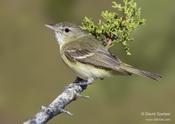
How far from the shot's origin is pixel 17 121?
812 centimetres

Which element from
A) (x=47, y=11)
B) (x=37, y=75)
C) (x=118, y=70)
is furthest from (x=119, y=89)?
(x=118, y=70)

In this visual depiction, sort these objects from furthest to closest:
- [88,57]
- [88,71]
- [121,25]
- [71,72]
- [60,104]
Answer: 1. [71,72]
2. [88,57]
3. [88,71]
4. [121,25]
5. [60,104]

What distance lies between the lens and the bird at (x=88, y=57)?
18.9ft

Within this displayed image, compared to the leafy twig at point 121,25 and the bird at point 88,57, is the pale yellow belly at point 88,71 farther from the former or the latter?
the leafy twig at point 121,25

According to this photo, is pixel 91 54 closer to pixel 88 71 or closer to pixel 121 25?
pixel 88 71

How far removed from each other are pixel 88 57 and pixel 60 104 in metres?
1.34

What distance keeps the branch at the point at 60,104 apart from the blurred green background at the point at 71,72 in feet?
8.04

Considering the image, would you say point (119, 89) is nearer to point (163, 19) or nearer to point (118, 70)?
point (163, 19)

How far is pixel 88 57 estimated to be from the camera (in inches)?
237

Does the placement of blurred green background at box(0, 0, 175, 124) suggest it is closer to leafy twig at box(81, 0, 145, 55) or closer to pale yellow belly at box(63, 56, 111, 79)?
pale yellow belly at box(63, 56, 111, 79)

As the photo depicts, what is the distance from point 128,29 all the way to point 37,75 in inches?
144

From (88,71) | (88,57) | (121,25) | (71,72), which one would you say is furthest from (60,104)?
(71,72)

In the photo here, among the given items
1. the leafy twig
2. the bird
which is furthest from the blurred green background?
the leafy twig

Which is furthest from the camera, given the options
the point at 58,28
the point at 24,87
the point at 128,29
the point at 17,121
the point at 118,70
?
the point at 24,87
